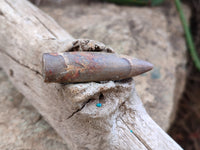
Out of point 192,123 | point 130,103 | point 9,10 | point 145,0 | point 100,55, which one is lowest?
point 192,123

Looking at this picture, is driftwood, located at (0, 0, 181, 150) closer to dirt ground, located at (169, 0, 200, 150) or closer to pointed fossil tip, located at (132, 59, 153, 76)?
pointed fossil tip, located at (132, 59, 153, 76)

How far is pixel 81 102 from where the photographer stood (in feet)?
3.71

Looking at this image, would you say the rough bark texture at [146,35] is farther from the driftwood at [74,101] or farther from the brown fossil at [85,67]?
the brown fossil at [85,67]

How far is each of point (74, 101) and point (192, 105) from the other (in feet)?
7.78

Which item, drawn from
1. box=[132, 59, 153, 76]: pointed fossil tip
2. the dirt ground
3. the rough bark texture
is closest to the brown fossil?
box=[132, 59, 153, 76]: pointed fossil tip

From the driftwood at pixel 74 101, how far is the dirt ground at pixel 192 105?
5.19ft

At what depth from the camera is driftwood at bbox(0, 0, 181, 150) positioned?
1154 millimetres

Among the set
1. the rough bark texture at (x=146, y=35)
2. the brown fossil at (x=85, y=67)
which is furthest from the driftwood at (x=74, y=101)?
the rough bark texture at (x=146, y=35)

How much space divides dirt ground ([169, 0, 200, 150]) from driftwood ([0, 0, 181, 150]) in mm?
1582

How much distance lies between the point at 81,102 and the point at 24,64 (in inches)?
25.3

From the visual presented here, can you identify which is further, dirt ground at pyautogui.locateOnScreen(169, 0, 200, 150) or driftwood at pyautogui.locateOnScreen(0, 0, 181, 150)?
Result: dirt ground at pyautogui.locateOnScreen(169, 0, 200, 150)

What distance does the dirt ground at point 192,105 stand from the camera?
270cm

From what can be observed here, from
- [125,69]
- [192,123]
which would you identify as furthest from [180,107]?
[125,69]

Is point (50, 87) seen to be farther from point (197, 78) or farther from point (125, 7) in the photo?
point (197, 78)
